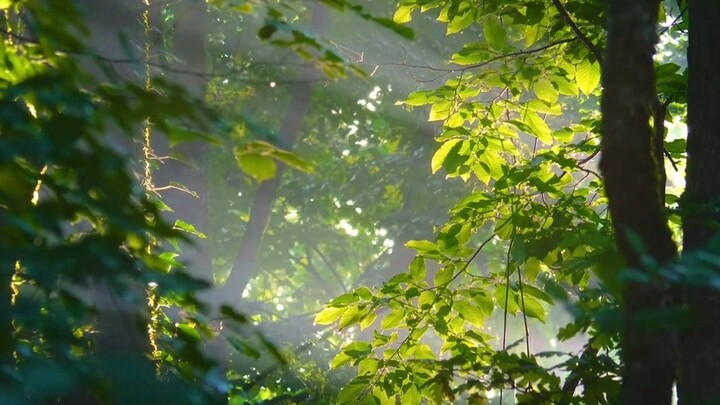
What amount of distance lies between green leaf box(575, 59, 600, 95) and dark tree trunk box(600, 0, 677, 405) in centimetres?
186

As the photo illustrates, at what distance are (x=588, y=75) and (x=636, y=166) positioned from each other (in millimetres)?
1964

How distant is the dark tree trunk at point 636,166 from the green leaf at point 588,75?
1.86 metres

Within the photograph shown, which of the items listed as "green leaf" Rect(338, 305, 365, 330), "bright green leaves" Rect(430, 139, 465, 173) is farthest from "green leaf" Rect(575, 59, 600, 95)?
"green leaf" Rect(338, 305, 365, 330)

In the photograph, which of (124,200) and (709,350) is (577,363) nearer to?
(709,350)

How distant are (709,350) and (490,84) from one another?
5.12 ft

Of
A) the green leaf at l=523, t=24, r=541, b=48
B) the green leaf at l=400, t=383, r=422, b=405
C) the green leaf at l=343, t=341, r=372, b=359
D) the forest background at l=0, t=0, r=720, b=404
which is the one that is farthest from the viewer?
the green leaf at l=523, t=24, r=541, b=48

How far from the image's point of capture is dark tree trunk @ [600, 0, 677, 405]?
1.49 metres

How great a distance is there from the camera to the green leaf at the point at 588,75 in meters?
3.33

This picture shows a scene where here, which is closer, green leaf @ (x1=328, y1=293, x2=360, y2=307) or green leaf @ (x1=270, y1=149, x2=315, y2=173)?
green leaf @ (x1=270, y1=149, x2=315, y2=173)

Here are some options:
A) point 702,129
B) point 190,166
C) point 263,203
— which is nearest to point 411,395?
point 702,129

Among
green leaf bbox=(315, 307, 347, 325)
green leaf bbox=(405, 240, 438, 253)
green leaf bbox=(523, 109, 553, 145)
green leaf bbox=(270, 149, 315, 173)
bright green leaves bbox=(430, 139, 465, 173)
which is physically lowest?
green leaf bbox=(270, 149, 315, 173)

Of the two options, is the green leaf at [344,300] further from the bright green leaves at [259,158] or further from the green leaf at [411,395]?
the bright green leaves at [259,158]

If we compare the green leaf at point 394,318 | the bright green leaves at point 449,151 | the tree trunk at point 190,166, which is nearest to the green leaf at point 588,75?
the bright green leaves at point 449,151

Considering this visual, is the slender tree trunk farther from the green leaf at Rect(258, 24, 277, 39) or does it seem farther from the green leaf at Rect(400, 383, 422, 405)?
the green leaf at Rect(258, 24, 277, 39)
